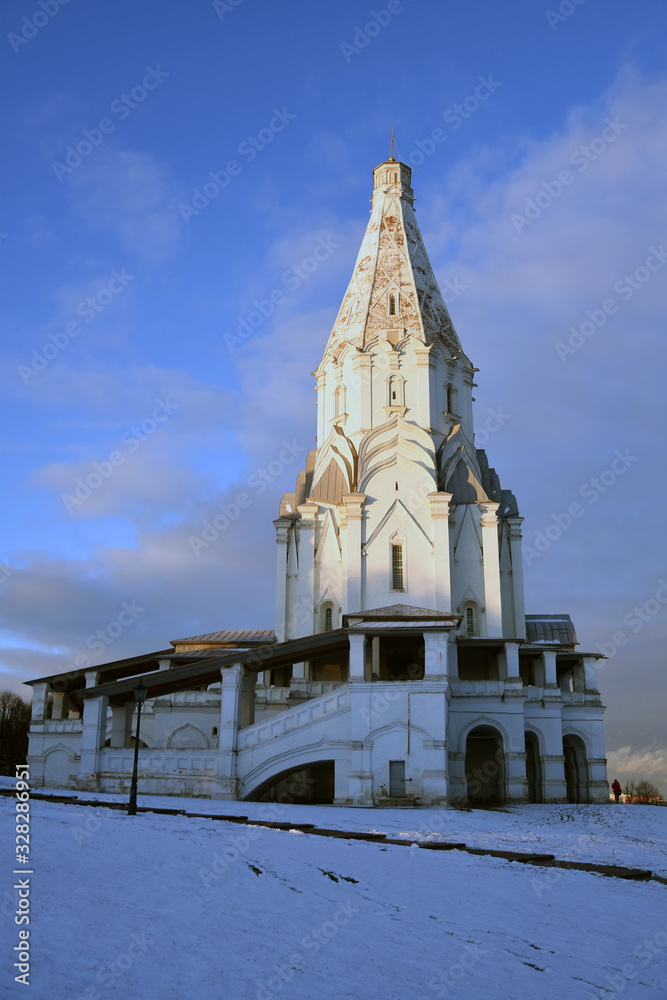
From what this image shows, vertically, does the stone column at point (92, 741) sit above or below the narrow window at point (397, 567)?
below

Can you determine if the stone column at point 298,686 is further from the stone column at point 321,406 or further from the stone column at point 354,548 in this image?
the stone column at point 321,406

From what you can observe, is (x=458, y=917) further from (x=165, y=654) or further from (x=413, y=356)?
(x=413, y=356)

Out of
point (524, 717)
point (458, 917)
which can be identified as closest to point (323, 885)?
point (458, 917)

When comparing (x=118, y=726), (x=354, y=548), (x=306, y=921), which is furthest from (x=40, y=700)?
(x=306, y=921)

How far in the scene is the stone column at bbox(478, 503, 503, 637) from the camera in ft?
112

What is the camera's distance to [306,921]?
745 centimetres

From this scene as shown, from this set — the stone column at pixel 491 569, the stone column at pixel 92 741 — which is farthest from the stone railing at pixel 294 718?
the stone column at pixel 491 569

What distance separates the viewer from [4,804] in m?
13.6

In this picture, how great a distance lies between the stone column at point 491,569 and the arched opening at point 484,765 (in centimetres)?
389

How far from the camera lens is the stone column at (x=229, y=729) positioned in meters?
24.2

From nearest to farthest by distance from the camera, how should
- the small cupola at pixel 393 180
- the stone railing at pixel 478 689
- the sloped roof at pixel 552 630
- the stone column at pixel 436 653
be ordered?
the stone column at pixel 436 653 < the stone railing at pixel 478 689 < the sloped roof at pixel 552 630 < the small cupola at pixel 393 180

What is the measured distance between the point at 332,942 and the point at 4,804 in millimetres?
8405

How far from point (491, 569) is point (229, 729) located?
14107mm

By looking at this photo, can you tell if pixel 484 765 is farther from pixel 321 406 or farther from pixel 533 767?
pixel 321 406
